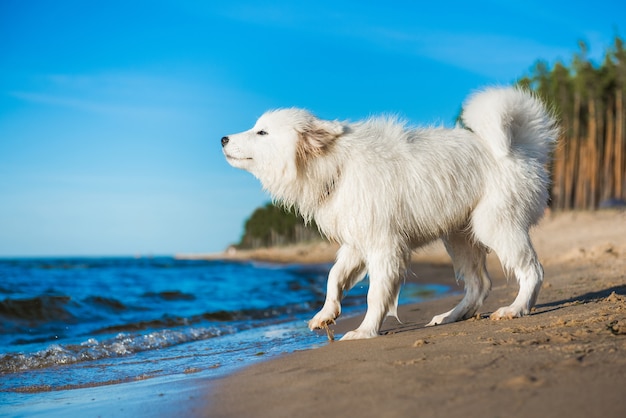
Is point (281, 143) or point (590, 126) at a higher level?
point (590, 126)

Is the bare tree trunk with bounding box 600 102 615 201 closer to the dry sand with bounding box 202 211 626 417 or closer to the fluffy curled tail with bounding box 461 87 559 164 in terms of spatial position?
the fluffy curled tail with bounding box 461 87 559 164

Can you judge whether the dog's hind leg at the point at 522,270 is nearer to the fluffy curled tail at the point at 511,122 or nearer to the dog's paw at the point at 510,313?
the dog's paw at the point at 510,313

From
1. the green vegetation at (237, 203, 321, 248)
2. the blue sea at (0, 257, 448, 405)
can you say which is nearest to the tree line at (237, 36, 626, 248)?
the blue sea at (0, 257, 448, 405)

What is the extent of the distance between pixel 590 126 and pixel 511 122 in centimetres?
3850

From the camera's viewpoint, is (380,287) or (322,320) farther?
(322,320)

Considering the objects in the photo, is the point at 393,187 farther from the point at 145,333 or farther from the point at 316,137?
the point at 145,333

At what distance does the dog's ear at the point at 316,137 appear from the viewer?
5605 millimetres

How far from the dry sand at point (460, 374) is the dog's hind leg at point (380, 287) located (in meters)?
0.16

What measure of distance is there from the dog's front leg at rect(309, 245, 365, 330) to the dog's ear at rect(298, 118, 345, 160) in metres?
0.93

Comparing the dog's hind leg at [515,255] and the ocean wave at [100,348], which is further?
the ocean wave at [100,348]

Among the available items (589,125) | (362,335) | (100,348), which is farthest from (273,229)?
(362,335)

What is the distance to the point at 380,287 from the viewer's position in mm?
5312

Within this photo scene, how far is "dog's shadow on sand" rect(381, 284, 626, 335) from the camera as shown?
6.18 metres

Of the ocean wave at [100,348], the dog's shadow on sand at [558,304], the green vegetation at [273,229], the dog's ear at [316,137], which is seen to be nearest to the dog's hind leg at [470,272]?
the dog's shadow on sand at [558,304]
